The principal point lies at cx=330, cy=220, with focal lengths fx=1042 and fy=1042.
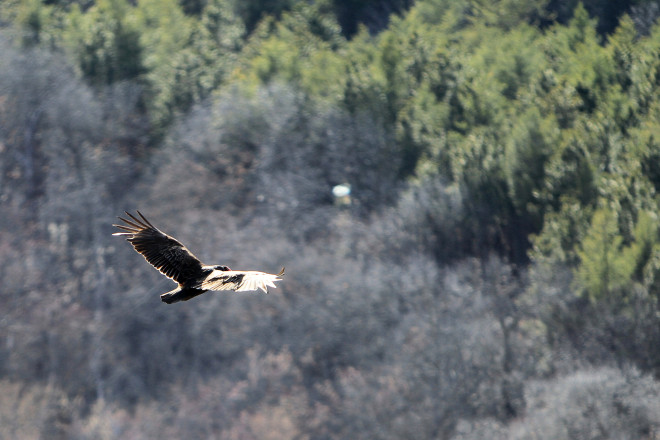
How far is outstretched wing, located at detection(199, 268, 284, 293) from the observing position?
350 inches

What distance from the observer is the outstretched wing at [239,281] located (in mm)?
8883

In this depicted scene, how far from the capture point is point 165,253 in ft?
34.1

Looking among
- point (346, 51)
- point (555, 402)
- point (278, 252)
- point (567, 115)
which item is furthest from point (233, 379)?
point (346, 51)

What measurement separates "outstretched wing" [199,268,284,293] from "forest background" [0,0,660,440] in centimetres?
1896

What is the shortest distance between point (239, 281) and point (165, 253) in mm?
1504

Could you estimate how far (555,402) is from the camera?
27359 mm

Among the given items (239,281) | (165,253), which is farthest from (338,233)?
(239,281)

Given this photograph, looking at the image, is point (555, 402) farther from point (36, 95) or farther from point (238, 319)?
point (36, 95)

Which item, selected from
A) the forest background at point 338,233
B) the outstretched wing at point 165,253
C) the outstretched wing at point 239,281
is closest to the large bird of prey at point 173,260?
the outstretched wing at point 165,253

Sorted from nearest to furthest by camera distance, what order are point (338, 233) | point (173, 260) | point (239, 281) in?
point (239, 281)
point (173, 260)
point (338, 233)

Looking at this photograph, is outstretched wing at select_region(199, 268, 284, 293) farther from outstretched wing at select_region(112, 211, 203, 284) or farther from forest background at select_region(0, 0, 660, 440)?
forest background at select_region(0, 0, 660, 440)

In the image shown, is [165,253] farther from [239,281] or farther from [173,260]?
[239,281]

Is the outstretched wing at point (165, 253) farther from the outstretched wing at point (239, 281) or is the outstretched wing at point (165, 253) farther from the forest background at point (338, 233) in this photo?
the forest background at point (338, 233)

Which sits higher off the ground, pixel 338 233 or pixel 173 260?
pixel 173 260
